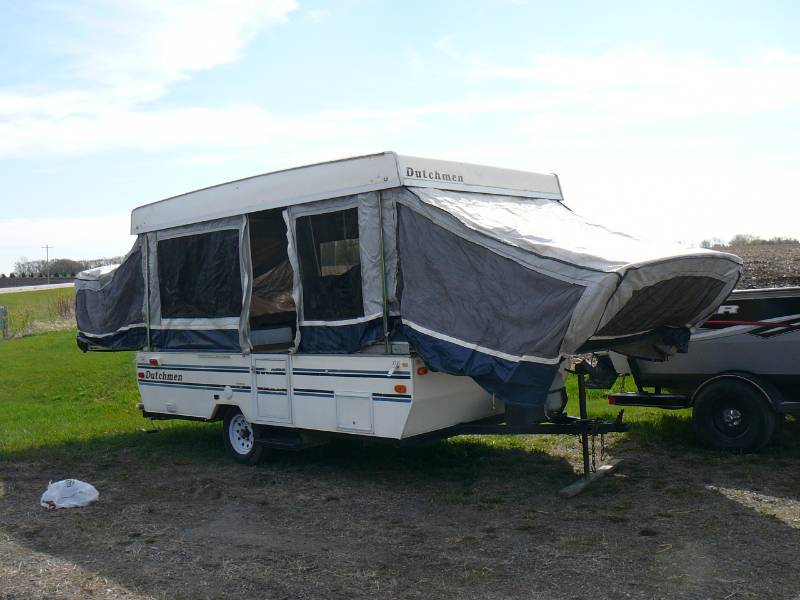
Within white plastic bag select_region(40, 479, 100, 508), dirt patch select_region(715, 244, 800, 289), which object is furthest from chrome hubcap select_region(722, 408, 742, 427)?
white plastic bag select_region(40, 479, 100, 508)

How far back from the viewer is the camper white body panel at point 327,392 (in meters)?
7.12

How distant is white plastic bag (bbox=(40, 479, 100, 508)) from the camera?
7.45 m

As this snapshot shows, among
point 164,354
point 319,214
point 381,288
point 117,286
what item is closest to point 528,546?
point 381,288

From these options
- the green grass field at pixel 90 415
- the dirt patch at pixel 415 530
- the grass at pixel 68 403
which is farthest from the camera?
the grass at pixel 68 403

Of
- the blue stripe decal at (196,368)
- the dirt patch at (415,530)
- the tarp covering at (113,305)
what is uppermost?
the tarp covering at (113,305)

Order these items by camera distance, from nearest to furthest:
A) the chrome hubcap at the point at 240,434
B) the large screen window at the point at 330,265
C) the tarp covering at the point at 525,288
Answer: the tarp covering at the point at 525,288 < the large screen window at the point at 330,265 < the chrome hubcap at the point at 240,434

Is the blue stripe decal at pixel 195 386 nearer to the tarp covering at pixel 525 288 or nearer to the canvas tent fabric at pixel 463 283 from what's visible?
the canvas tent fabric at pixel 463 283

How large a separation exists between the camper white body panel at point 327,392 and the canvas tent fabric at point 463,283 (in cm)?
20

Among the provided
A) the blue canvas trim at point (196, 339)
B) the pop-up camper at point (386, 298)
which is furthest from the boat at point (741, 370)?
the blue canvas trim at point (196, 339)

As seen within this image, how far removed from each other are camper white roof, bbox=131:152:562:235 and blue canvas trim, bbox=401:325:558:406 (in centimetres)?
140

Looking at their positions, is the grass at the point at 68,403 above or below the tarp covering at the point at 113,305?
below

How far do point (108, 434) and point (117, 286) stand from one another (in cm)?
217

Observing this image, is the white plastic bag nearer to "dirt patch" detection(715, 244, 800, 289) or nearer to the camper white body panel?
the camper white body panel

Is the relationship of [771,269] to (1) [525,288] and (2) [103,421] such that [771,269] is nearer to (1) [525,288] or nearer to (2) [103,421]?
(1) [525,288]
